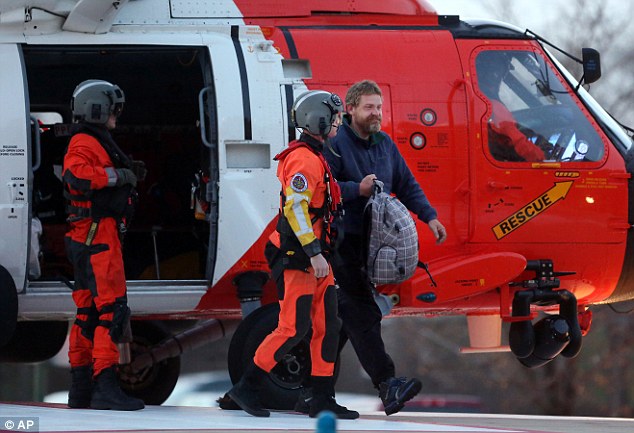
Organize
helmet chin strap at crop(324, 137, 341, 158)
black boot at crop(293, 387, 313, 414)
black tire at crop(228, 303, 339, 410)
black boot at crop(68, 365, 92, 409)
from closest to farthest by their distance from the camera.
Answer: helmet chin strap at crop(324, 137, 341, 158) < black boot at crop(293, 387, 313, 414) < black boot at crop(68, 365, 92, 409) < black tire at crop(228, 303, 339, 410)

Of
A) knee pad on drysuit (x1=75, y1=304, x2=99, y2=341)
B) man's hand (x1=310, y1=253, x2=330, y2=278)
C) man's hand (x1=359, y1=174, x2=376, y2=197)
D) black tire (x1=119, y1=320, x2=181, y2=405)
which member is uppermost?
man's hand (x1=359, y1=174, x2=376, y2=197)

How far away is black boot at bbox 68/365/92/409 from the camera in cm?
946

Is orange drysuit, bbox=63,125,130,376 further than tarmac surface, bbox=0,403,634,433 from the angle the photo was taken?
Yes

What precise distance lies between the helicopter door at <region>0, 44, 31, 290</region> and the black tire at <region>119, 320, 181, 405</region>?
2.32m

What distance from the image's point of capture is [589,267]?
34.4ft

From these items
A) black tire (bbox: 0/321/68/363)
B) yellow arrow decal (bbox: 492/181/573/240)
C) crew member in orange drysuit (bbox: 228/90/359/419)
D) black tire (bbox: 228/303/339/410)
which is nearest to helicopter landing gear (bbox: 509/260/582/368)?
yellow arrow decal (bbox: 492/181/573/240)

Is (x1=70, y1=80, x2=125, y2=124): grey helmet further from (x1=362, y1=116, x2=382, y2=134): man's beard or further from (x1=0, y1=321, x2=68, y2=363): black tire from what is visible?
(x1=0, y1=321, x2=68, y2=363): black tire

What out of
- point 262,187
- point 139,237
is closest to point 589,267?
point 262,187

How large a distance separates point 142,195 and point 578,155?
3573 millimetres

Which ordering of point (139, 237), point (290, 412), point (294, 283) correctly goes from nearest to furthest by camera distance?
point (294, 283), point (290, 412), point (139, 237)

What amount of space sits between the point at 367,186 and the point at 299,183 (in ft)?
1.62

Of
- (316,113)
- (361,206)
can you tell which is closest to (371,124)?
(316,113)

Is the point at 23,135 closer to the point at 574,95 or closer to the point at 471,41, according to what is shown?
the point at 471,41

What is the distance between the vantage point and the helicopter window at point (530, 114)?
1039cm
